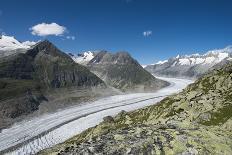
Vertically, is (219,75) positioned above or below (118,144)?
above

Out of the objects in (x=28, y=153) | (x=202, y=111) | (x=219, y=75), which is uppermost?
(x=219, y=75)

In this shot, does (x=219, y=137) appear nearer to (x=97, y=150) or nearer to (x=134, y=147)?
(x=134, y=147)

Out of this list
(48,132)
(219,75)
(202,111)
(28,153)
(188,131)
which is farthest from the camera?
(48,132)

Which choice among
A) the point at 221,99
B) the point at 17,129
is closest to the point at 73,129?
the point at 17,129

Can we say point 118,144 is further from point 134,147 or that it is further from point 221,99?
point 221,99

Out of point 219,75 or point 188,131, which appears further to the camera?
point 219,75

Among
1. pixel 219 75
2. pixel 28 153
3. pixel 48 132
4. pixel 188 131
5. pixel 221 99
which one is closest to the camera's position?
pixel 188 131

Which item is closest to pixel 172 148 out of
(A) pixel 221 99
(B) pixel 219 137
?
(B) pixel 219 137

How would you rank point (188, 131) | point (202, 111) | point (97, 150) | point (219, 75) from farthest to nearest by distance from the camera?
point (219, 75) → point (202, 111) → point (188, 131) → point (97, 150)

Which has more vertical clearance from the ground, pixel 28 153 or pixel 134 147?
pixel 134 147
